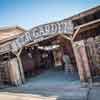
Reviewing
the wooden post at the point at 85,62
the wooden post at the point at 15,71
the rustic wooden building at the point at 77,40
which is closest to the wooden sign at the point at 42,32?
the rustic wooden building at the point at 77,40

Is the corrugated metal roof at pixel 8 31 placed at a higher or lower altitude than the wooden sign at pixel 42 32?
higher

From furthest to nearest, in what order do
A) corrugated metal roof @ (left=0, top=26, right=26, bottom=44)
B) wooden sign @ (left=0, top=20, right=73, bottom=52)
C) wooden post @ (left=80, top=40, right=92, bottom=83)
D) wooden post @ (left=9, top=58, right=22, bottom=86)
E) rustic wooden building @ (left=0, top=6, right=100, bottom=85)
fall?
corrugated metal roof @ (left=0, top=26, right=26, bottom=44) < wooden post @ (left=9, top=58, right=22, bottom=86) < wooden sign @ (left=0, top=20, right=73, bottom=52) < rustic wooden building @ (left=0, top=6, right=100, bottom=85) < wooden post @ (left=80, top=40, right=92, bottom=83)

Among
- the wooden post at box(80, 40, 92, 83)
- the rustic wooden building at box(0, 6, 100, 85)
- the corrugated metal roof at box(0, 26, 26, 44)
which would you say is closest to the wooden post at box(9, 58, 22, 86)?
the rustic wooden building at box(0, 6, 100, 85)

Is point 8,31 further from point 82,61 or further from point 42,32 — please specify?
point 82,61

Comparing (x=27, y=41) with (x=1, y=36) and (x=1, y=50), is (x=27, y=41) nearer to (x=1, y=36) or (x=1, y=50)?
(x=1, y=50)

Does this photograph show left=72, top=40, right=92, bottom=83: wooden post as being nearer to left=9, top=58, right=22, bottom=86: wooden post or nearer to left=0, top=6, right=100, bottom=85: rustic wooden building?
left=0, top=6, right=100, bottom=85: rustic wooden building

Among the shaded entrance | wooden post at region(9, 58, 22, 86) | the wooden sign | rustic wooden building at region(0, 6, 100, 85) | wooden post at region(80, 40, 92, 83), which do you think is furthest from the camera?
the shaded entrance

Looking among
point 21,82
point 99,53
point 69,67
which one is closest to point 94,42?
point 99,53

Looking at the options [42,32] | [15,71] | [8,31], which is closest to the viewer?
[42,32]

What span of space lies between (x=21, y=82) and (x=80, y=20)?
6386 millimetres

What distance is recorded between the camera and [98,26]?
9.95 metres

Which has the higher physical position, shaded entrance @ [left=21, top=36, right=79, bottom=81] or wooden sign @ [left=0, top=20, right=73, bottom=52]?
wooden sign @ [left=0, top=20, right=73, bottom=52]

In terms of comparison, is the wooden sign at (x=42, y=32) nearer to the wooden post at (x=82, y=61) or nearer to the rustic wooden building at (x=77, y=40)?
the rustic wooden building at (x=77, y=40)

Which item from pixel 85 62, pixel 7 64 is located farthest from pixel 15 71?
pixel 85 62
